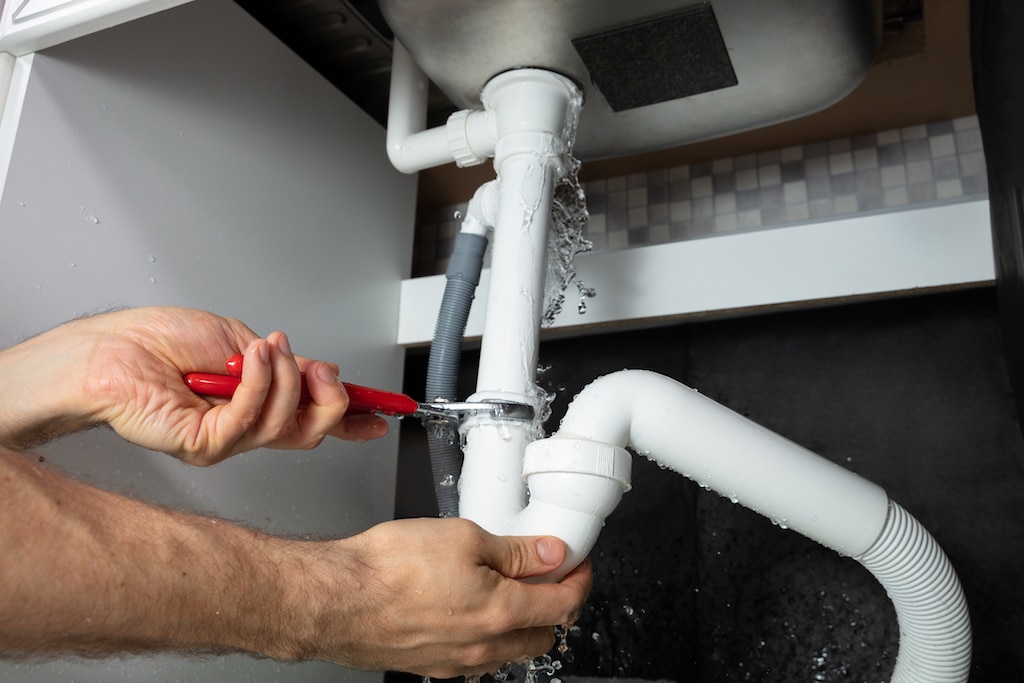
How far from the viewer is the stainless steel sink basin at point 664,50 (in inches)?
32.3

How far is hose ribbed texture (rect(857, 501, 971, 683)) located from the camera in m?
0.78

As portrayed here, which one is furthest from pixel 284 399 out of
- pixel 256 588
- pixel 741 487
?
pixel 741 487

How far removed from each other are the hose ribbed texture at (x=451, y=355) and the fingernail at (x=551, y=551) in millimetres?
292

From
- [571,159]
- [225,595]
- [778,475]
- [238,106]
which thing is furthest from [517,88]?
[225,595]

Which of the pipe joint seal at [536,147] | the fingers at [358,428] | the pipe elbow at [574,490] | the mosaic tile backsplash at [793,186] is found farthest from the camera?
the mosaic tile backsplash at [793,186]

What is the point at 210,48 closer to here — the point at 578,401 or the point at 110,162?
the point at 110,162

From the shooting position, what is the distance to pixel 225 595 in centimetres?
48

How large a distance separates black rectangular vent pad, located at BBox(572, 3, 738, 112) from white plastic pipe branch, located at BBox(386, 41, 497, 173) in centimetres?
15

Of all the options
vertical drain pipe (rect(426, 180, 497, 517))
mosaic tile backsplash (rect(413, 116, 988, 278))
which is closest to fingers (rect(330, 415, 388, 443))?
vertical drain pipe (rect(426, 180, 497, 517))

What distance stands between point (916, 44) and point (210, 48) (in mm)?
868

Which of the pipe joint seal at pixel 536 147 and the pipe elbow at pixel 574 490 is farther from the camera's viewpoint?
the pipe joint seal at pixel 536 147

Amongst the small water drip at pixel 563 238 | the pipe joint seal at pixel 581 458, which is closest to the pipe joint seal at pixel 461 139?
the small water drip at pixel 563 238

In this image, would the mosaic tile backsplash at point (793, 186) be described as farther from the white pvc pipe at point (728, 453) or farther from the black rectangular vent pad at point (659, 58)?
the white pvc pipe at point (728, 453)

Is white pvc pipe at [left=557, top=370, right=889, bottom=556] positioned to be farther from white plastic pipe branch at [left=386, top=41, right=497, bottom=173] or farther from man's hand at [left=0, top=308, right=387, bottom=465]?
white plastic pipe branch at [left=386, top=41, right=497, bottom=173]
